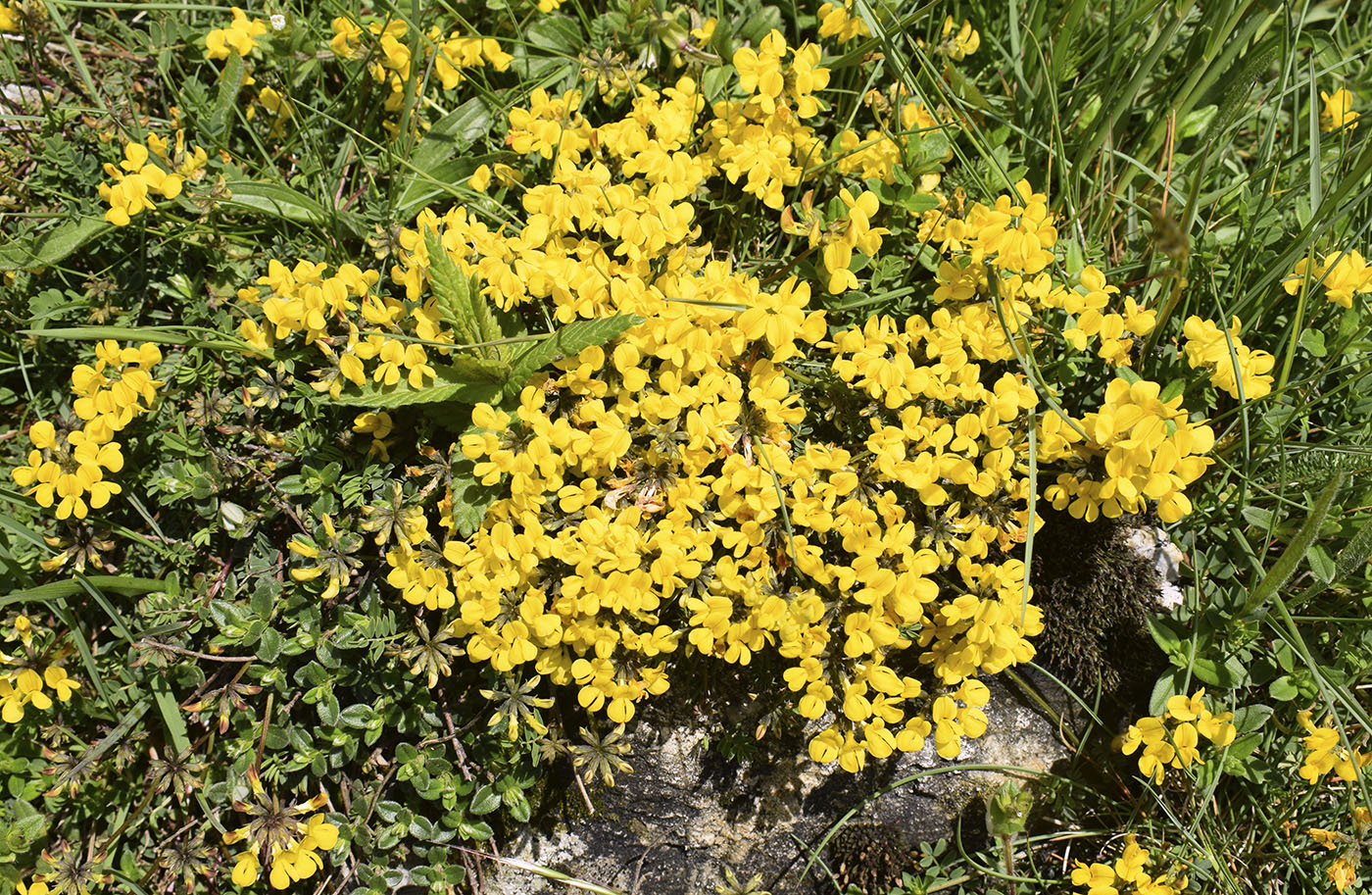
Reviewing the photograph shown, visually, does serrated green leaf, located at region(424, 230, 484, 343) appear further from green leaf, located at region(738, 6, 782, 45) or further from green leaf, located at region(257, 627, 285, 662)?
green leaf, located at region(738, 6, 782, 45)

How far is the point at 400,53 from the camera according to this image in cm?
342

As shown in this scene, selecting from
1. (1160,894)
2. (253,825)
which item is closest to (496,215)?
(253,825)

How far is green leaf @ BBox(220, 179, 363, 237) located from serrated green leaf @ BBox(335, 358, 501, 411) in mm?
855

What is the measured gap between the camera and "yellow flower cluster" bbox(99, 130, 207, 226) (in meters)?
3.08

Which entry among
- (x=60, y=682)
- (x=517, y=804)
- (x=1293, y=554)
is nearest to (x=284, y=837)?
(x=517, y=804)

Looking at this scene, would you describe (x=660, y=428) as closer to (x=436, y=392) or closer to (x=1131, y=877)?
(x=436, y=392)

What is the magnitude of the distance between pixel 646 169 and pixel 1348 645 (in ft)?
9.11

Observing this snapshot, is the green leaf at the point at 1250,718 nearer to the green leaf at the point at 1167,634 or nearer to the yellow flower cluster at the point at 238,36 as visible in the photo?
the green leaf at the point at 1167,634

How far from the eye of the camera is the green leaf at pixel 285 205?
3.43 m

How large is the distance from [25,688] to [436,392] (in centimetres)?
182

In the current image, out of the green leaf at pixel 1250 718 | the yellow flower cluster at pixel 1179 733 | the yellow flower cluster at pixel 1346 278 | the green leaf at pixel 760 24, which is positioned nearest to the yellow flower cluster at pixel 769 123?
the green leaf at pixel 760 24

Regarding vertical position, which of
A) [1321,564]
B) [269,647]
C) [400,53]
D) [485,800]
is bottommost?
[485,800]

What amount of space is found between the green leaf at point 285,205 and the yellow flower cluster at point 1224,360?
2931mm

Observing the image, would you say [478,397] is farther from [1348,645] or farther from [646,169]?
[1348,645]
